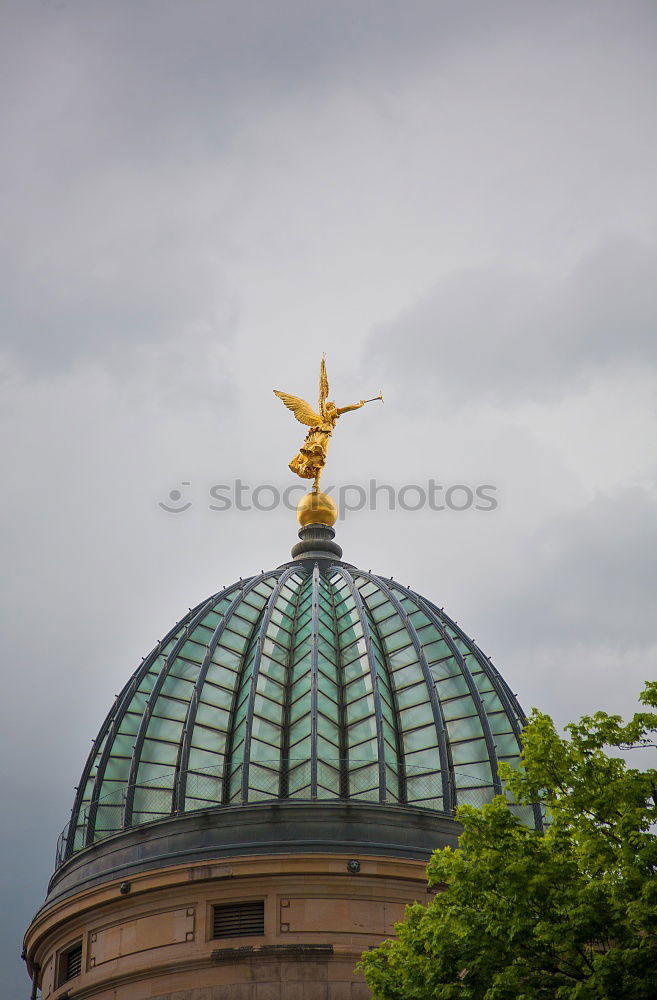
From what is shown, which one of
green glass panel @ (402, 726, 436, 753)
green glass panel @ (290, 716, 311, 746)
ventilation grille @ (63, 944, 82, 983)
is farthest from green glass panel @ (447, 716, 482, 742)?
ventilation grille @ (63, 944, 82, 983)

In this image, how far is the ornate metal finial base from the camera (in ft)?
170

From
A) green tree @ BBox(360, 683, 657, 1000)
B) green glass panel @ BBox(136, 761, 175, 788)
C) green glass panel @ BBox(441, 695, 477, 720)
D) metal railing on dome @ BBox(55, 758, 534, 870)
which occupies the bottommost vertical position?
green tree @ BBox(360, 683, 657, 1000)

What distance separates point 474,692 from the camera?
42938mm

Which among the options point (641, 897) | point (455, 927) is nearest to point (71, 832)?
point (455, 927)

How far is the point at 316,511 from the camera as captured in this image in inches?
2073

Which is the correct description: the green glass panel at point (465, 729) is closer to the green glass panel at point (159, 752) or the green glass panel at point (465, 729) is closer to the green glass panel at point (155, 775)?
the green glass panel at point (159, 752)

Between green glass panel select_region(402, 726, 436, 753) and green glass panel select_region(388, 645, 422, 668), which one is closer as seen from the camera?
green glass panel select_region(402, 726, 436, 753)

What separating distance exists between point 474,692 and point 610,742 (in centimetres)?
1774

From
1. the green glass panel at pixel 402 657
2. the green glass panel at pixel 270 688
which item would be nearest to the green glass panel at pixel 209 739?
the green glass panel at pixel 270 688

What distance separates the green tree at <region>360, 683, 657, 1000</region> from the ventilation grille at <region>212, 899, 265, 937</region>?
9.90 meters

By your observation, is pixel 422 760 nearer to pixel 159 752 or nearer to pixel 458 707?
pixel 458 707

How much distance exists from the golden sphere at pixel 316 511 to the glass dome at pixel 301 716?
19.4 feet

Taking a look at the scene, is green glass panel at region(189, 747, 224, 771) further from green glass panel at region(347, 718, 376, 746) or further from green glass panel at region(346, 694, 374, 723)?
green glass panel at region(346, 694, 374, 723)

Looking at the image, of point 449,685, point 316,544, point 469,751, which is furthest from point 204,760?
point 316,544
